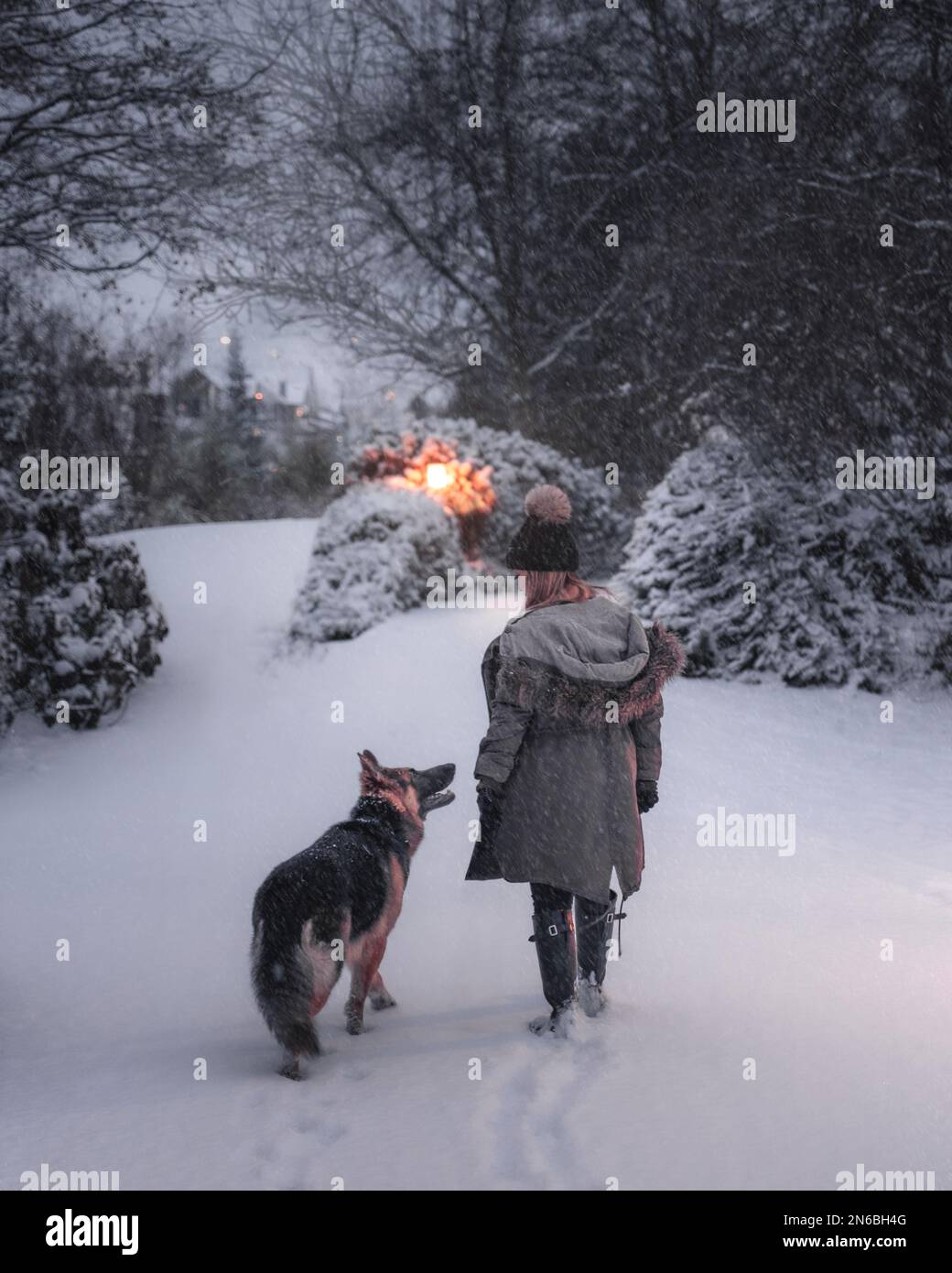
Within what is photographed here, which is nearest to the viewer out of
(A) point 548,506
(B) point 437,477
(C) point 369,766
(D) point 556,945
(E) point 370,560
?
(D) point 556,945

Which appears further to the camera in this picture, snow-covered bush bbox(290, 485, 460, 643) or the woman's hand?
snow-covered bush bbox(290, 485, 460, 643)

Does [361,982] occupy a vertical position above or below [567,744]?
below

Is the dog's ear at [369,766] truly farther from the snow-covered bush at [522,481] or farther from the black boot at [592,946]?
the snow-covered bush at [522,481]

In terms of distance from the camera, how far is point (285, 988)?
11.7ft

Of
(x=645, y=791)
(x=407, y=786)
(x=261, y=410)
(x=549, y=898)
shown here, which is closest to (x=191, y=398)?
(x=261, y=410)

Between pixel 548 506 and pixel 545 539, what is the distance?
0.13 metres

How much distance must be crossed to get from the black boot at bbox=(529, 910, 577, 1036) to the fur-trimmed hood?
2.39ft

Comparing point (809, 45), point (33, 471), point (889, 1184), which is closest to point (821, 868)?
point (889, 1184)

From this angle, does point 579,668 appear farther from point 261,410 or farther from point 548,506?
point 261,410

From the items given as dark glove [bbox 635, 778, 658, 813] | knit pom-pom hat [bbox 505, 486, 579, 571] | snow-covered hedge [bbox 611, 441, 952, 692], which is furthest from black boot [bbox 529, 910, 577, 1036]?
snow-covered hedge [bbox 611, 441, 952, 692]

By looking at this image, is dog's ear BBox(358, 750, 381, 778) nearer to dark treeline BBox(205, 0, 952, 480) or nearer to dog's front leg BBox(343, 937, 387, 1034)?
dog's front leg BBox(343, 937, 387, 1034)

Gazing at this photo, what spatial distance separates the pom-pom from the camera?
3.95 meters

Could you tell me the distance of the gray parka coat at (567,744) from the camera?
375 cm

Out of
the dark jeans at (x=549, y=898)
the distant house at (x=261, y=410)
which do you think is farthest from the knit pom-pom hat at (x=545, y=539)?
the distant house at (x=261, y=410)
